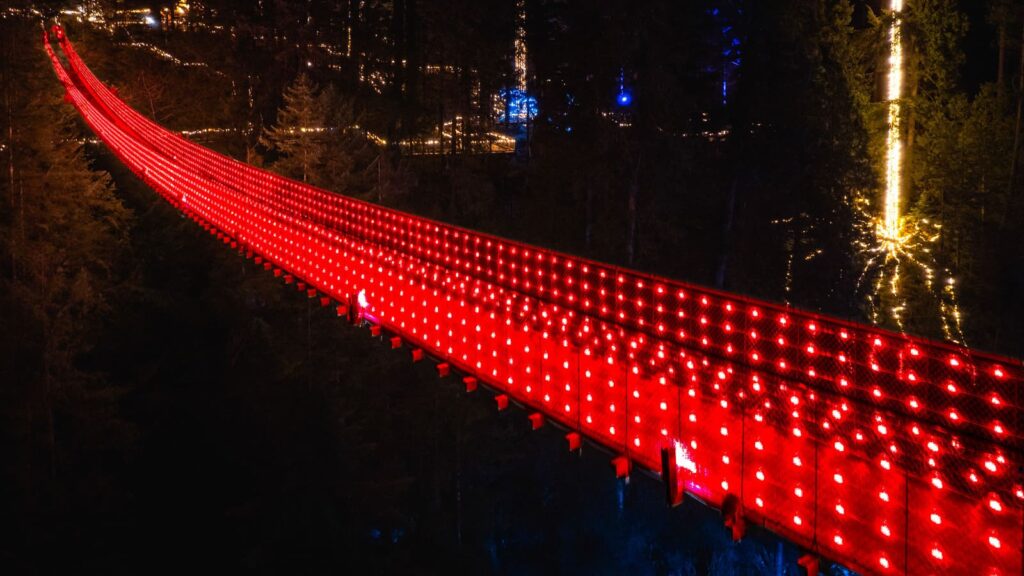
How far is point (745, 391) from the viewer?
671cm

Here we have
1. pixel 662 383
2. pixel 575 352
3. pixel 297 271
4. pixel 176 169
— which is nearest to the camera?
pixel 662 383

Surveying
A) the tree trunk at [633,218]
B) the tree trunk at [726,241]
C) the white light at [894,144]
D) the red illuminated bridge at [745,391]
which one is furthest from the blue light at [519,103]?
the red illuminated bridge at [745,391]

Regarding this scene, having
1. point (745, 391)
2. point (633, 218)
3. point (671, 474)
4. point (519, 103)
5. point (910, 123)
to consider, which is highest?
point (519, 103)

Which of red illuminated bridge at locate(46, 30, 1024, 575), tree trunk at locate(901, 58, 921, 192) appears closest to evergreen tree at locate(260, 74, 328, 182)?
red illuminated bridge at locate(46, 30, 1024, 575)

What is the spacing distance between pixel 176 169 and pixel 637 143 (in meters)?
10.9

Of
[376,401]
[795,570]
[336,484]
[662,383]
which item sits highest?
[662,383]

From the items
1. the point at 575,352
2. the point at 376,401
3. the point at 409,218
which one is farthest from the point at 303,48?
the point at 575,352

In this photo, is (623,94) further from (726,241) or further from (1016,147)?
(1016,147)

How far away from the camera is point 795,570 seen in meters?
26.7

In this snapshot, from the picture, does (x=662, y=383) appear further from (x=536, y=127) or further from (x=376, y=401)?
(x=536, y=127)

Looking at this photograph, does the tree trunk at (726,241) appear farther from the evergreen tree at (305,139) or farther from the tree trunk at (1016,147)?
the evergreen tree at (305,139)

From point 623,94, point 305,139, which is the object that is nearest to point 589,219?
point 623,94

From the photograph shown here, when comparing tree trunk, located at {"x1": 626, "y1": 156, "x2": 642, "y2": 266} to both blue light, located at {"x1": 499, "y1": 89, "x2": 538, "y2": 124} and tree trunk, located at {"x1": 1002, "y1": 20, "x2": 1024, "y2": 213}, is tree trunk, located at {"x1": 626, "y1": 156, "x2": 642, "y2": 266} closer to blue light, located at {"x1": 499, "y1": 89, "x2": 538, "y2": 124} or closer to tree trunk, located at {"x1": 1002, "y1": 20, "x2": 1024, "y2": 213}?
blue light, located at {"x1": 499, "y1": 89, "x2": 538, "y2": 124}

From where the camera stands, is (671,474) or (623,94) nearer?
(671,474)
